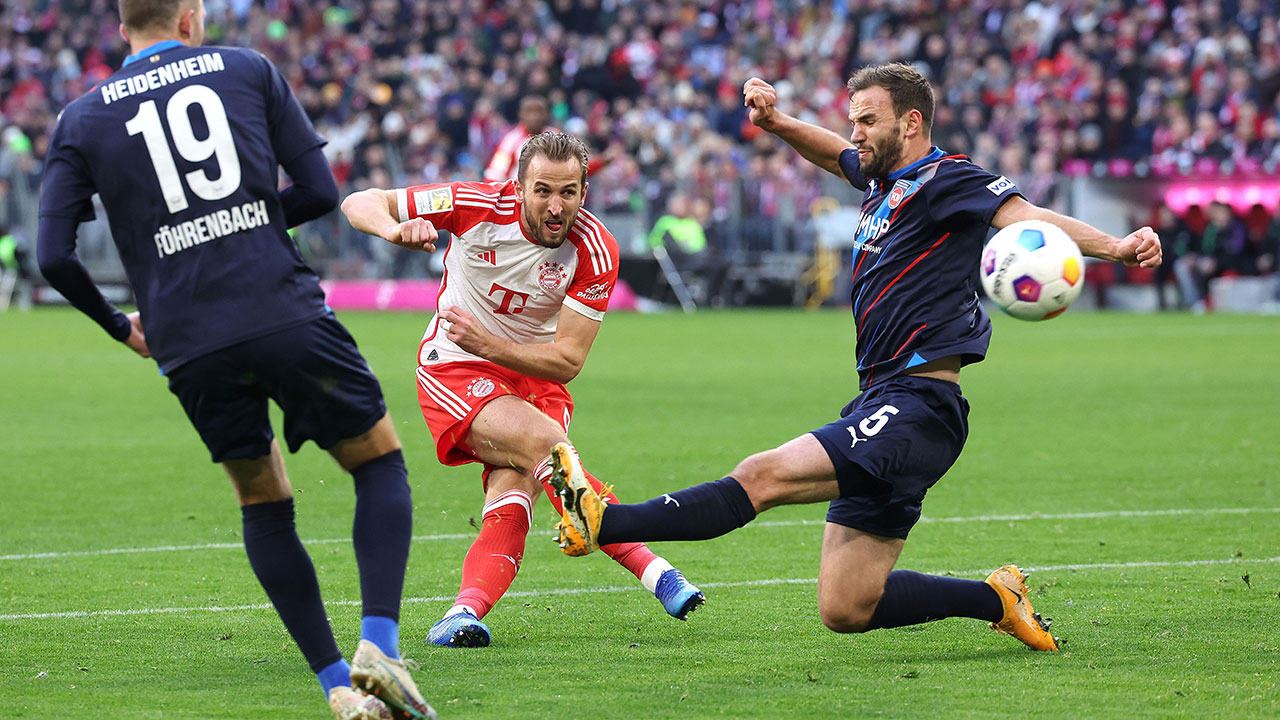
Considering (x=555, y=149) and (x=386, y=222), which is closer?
(x=386, y=222)

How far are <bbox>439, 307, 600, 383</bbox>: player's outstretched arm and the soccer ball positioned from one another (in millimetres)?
1360

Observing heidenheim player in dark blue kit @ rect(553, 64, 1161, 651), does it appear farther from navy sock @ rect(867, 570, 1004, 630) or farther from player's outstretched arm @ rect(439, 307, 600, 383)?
player's outstretched arm @ rect(439, 307, 600, 383)

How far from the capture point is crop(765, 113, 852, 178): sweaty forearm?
5.80 meters

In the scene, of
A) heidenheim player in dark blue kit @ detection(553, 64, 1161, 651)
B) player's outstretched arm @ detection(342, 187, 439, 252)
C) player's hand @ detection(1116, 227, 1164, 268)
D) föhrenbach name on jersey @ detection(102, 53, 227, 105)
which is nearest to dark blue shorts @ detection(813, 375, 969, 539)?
heidenheim player in dark blue kit @ detection(553, 64, 1161, 651)

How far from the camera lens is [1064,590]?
6.08m

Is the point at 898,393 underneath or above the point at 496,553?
above

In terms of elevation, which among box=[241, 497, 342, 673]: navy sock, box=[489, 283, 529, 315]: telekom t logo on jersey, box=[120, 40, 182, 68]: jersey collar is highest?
box=[120, 40, 182, 68]: jersey collar

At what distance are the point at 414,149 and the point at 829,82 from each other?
7998 millimetres

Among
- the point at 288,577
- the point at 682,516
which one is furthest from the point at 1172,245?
the point at 288,577

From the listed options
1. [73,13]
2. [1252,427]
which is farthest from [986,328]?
[73,13]

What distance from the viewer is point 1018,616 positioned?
5129 millimetres

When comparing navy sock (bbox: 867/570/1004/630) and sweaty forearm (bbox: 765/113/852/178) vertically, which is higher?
sweaty forearm (bbox: 765/113/852/178)

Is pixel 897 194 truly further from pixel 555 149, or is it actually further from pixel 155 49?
pixel 155 49

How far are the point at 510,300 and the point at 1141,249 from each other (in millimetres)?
2398
